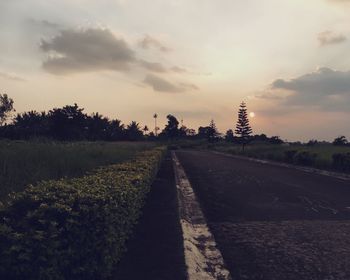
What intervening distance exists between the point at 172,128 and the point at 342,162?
444 ft

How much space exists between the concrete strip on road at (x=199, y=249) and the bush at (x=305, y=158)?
1963 centimetres

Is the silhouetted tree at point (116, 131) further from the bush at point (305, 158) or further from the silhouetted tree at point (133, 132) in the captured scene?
the bush at point (305, 158)

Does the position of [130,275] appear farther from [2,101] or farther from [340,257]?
[2,101]

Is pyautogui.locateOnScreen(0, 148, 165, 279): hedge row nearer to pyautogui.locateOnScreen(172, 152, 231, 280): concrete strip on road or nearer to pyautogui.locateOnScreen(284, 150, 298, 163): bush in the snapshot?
pyautogui.locateOnScreen(172, 152, 231, 280): concrete strip on road

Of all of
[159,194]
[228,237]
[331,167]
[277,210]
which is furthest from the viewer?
[331,167]

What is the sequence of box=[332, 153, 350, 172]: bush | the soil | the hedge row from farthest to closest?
box=[332, 153, 350, 172]: bush < the soil < the hedge row

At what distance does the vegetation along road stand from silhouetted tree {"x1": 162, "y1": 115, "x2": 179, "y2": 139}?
471 feet

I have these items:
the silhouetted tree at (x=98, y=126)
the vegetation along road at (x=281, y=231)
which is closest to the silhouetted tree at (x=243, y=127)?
the silhouetted tree at (x=98, y=126)

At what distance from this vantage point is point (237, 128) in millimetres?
93750

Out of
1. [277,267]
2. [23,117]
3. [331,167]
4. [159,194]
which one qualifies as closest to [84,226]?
[277,267]

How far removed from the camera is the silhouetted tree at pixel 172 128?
513 ft

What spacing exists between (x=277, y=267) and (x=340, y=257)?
1127 mm

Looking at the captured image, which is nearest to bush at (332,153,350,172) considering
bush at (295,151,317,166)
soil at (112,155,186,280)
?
bush at (295,151,317,166)

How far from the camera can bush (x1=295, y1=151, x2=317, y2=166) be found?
2715cm
